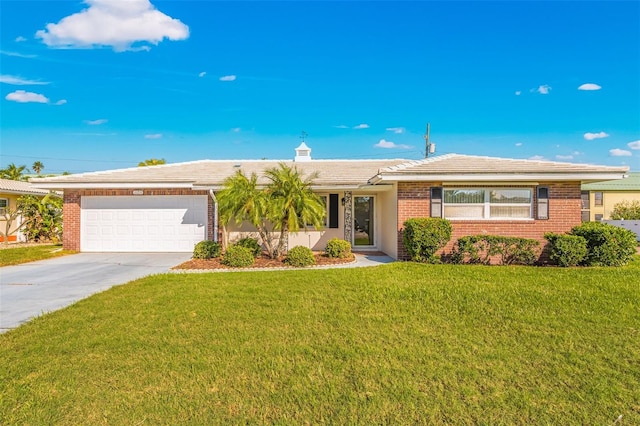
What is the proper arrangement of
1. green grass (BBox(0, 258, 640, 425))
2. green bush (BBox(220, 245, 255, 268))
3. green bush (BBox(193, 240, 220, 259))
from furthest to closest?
green bush (BBox(193, 240, 220, 259))
green bush (BBox(220, 245, 255, 268))
green grass (BBox(0, 258, 640, 425))

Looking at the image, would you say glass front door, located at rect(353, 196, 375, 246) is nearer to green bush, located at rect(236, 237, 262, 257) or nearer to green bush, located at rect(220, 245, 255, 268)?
green bush, located at rect(236, 237, 262, 257)

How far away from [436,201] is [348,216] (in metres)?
3.94

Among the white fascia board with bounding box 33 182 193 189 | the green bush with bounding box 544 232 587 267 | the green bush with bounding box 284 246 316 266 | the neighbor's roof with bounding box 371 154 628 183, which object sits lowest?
the green bush with bounding box 284 246 316 266

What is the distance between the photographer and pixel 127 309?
247 inches

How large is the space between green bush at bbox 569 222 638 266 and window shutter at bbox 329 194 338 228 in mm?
8410

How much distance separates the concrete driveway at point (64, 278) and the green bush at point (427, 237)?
7571 millimetres

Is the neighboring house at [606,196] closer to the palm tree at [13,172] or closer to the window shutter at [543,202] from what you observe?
the window shutter at [543,202]

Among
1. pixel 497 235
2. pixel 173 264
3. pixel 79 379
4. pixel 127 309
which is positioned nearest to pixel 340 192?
pixel 497 235

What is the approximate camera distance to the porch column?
14.2m

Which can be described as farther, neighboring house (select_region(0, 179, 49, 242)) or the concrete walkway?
neighboring house (select_region(0, 179, 49, 242))

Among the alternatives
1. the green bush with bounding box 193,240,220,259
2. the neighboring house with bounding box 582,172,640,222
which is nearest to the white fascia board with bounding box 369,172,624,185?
the green bush with bounding box 193,240,220,259

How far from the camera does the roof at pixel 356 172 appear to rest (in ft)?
36.2

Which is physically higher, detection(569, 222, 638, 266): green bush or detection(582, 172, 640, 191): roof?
detection(582, 172, 640, 191): roof

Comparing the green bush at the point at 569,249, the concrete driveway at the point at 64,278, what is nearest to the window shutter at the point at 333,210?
the concrete driveway at the point at 64,278
